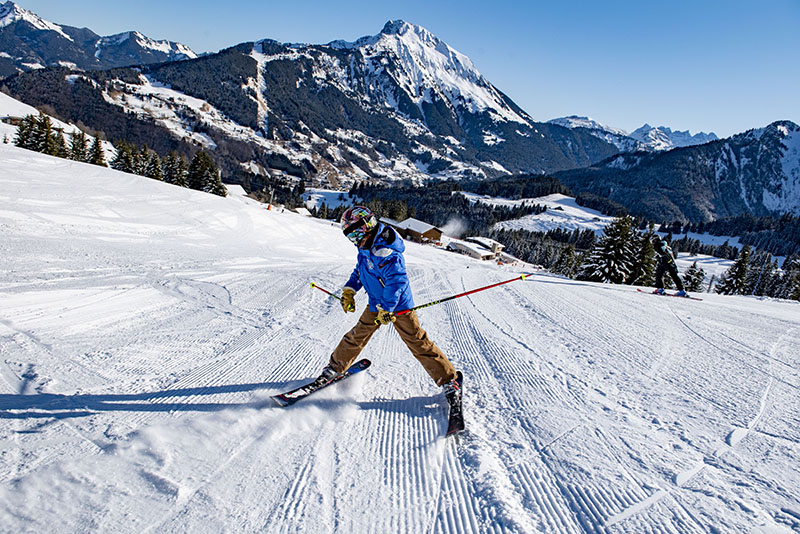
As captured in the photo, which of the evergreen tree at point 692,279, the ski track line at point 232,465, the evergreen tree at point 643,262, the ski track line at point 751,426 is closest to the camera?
the ski track line at point 232,465

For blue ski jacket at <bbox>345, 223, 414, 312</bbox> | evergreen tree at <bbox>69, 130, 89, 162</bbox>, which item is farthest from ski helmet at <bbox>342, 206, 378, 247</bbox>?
evergreen tree at <bbox>69, 130, 89, 162</bbox>

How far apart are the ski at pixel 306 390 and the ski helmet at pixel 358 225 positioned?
165cm

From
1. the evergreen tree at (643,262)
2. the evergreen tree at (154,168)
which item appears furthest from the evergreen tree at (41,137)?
the evergreen tree at (643,262)

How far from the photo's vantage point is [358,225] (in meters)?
4.04

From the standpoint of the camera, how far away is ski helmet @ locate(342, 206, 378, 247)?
159 inches

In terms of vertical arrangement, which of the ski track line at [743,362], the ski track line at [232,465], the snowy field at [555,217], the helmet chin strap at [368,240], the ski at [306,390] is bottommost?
the ski track line at [232,465]

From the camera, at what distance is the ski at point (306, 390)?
371 cm

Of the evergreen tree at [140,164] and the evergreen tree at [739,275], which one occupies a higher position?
the evergreen tree at [739,275]

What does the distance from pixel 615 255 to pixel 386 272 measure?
3209cm

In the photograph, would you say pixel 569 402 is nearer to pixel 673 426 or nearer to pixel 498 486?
pixel 673 426

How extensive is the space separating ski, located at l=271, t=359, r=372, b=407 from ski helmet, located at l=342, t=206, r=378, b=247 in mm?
1654

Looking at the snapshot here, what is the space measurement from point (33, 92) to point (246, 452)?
214 meters

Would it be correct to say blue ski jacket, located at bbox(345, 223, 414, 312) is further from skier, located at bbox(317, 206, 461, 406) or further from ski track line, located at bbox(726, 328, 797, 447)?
ski track line, located at bbox(726, 328, 797, 447)

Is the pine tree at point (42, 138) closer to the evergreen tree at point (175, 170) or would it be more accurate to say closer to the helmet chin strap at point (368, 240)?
the evergreen tree at point (175, 170)
